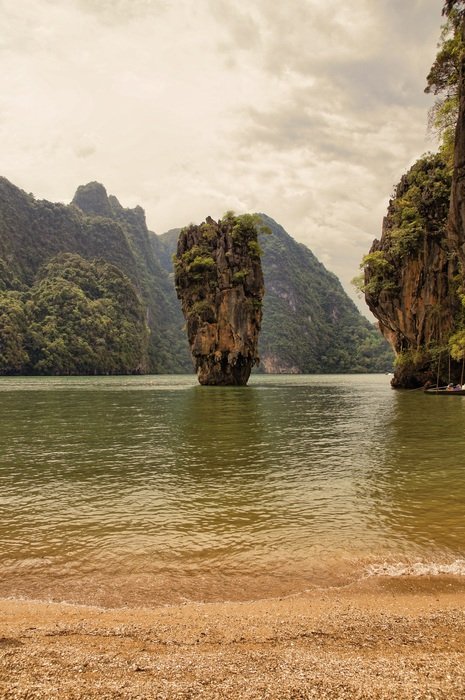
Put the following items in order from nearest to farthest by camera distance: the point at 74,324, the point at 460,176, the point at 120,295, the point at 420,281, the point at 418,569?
the point at 418,569, the point at 460,176, the point at 420,281, the point at 74,324, the point at 120,295

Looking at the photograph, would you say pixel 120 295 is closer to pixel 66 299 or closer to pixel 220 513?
pixel 66 299

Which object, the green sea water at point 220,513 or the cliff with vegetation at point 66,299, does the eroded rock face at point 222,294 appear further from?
the cliff with vegetation at point 66,299

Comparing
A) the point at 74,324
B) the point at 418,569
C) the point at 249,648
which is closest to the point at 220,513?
the point at 418,569

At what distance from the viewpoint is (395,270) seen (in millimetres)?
49594

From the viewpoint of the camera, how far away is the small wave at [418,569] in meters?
5.86

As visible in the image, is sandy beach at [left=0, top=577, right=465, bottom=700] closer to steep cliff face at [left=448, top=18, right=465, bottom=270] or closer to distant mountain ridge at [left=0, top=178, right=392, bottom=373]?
steep cliff face at [left=448, top=18, right=465, bottom=270]

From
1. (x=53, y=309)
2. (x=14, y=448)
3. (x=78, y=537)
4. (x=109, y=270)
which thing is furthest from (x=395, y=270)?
(x=109, y=270)

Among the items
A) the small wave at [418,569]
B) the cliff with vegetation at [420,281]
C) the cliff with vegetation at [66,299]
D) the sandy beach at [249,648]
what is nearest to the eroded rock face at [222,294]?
the cliff with vegetation at [420,281]

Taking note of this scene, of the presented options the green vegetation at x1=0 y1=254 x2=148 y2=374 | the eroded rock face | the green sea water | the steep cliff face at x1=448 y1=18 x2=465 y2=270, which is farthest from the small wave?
the green vegetation at x1=0 y1=254 x2=148 y2=374

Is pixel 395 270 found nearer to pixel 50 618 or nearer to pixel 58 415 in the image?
pixel 58 415

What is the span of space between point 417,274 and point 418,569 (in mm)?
45916

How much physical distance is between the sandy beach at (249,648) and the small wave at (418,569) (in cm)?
36

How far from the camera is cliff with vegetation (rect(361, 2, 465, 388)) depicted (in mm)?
44000

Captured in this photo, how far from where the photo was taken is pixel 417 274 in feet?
154
